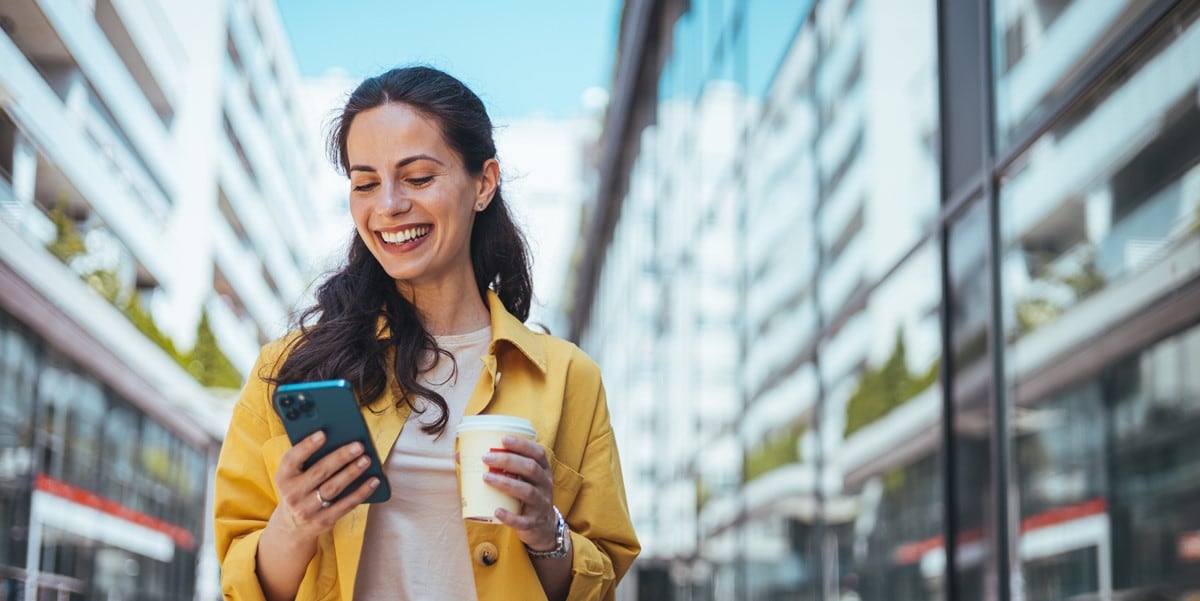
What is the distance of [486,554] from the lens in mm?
1911

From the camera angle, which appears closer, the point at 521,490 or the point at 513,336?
the point at 521,490

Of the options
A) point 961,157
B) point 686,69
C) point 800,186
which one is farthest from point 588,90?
point 961,157

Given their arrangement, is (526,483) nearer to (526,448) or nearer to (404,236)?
(526,448)

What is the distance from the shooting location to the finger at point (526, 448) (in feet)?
5.65

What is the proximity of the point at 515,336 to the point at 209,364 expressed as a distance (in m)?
27.8

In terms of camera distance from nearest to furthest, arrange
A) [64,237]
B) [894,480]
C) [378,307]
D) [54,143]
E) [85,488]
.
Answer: [378,307] → [894,480] → [54,143] → [64,237] → [85,488]

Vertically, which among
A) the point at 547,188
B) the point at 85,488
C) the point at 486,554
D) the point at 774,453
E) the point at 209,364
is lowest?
the point at 486,554

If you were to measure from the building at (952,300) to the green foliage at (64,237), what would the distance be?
4702 millimetres

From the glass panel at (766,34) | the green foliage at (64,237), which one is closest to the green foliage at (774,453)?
the glass panel at (766,34)

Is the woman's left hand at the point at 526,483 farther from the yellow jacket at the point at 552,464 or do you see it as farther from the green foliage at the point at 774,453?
the green foliage at the point at 774,453

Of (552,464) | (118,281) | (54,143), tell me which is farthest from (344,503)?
(118,281)

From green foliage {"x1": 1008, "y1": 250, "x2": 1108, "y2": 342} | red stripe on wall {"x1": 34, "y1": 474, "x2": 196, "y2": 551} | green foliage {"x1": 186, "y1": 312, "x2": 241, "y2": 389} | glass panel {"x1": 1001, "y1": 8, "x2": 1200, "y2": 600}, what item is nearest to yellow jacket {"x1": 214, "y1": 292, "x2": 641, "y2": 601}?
glass panel {"x1": 1001, "y1": 8, "x2": 1200, "y2": 600}

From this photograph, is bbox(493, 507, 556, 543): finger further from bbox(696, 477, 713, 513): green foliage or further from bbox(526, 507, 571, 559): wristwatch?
bbox(696, 477, 713, 513): green foliage

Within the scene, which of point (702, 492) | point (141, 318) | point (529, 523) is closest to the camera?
point (529, 523)
